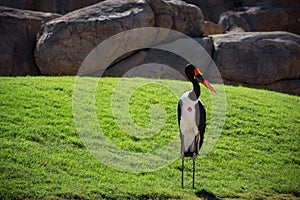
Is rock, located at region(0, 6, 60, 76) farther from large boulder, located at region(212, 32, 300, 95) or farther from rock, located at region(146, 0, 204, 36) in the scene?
large boulder, located at region(212, 32, 300, 95)

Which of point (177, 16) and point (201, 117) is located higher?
point (201, 117)

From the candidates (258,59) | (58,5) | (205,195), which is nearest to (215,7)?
(58,5)

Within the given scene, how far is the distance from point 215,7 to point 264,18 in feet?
11.1

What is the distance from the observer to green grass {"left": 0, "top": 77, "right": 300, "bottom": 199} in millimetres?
7086

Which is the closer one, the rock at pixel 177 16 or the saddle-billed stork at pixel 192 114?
the saddle-billed stork at pixel 192 114

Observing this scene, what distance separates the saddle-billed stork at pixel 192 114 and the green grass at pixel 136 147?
72 cm

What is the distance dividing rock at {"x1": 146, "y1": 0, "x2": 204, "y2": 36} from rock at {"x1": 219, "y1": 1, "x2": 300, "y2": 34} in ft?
14.4

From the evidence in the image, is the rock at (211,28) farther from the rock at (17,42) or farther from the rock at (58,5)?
the rock at (17,42)

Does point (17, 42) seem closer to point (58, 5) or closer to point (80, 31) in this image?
point (80, 31)

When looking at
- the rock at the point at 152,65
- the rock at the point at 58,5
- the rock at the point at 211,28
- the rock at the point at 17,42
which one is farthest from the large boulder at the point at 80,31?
the rock at the point at 58,5

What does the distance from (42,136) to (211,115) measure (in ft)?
13.1

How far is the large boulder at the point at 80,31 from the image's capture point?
14.6 m

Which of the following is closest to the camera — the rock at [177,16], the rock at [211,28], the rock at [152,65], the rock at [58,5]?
the rock at [152,65]

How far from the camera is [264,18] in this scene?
20.7 m
